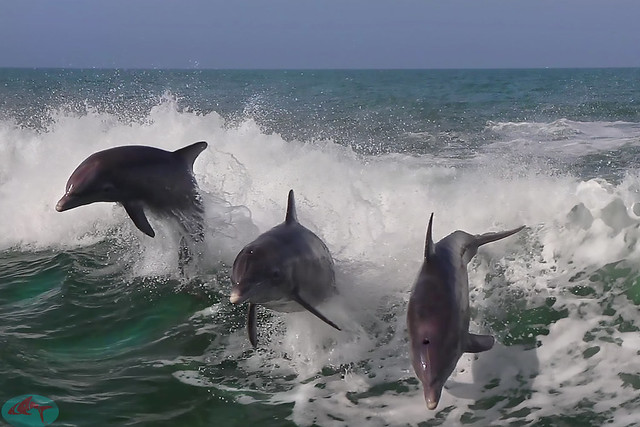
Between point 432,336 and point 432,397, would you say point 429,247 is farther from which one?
point 432,397

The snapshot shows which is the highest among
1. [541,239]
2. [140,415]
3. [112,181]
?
[112,181]

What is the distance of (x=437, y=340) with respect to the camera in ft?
13.8

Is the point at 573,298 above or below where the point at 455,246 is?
below

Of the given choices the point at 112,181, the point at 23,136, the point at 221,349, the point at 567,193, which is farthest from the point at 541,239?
the point at 23,136

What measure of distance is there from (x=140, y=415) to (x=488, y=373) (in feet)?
9.01

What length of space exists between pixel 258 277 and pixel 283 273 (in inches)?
11.1

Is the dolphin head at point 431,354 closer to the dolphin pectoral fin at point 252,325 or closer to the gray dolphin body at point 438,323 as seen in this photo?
the gray dolphin body at point 438,323

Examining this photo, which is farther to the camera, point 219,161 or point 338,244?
point 219,161

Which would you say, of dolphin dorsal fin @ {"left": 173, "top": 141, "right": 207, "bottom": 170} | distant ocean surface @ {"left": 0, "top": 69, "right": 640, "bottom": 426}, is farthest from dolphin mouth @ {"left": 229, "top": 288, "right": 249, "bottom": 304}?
dolphin dorsal fin @ {"left": 173, "top": 141, "right": 207, "bottom": 170}

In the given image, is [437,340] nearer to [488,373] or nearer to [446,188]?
[488,373]

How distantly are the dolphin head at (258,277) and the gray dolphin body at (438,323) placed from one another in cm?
118

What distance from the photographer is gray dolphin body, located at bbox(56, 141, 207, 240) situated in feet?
24.0

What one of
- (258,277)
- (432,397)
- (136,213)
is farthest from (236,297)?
(136,213)

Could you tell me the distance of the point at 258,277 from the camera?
5.27m
